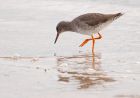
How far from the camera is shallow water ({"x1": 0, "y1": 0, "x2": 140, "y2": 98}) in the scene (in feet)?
20.9

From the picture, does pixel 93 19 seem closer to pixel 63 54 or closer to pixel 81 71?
pixel 63 54

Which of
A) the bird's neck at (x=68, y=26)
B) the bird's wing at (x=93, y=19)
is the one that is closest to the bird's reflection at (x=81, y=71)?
A: the bird's wing at (x=93, y=19)

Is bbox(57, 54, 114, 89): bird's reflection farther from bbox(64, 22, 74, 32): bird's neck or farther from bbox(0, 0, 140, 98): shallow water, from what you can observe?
bbox(64, 22, 74, 32): bird's neck

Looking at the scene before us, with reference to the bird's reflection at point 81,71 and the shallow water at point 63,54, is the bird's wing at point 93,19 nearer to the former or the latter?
the shallow water at point 63,54

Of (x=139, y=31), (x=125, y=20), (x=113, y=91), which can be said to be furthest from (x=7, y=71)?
(x=125, y=20)

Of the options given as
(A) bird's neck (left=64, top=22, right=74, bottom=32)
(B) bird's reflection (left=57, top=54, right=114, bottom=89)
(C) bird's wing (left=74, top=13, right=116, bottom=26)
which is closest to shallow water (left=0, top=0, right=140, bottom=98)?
(B) bird's reflection (left=57, top=54, right=114, bottom=89)

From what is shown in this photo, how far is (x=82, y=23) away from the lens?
1004 cm

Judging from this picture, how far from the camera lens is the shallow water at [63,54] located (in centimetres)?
637

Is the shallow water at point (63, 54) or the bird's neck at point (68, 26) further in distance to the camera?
the bird's neck at point (68, 26)

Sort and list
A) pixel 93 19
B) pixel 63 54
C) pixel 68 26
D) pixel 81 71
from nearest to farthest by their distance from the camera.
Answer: pixel 81 71 < pixel 63 54 < pixel 93 19 < pixel 68 26

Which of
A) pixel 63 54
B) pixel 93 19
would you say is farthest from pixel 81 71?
pixel 93 19

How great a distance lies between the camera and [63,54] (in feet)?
29.8

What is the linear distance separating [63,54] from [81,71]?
1.56 meters

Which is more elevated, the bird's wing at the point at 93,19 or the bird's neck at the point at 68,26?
the bird's wing at the point at 93,19
